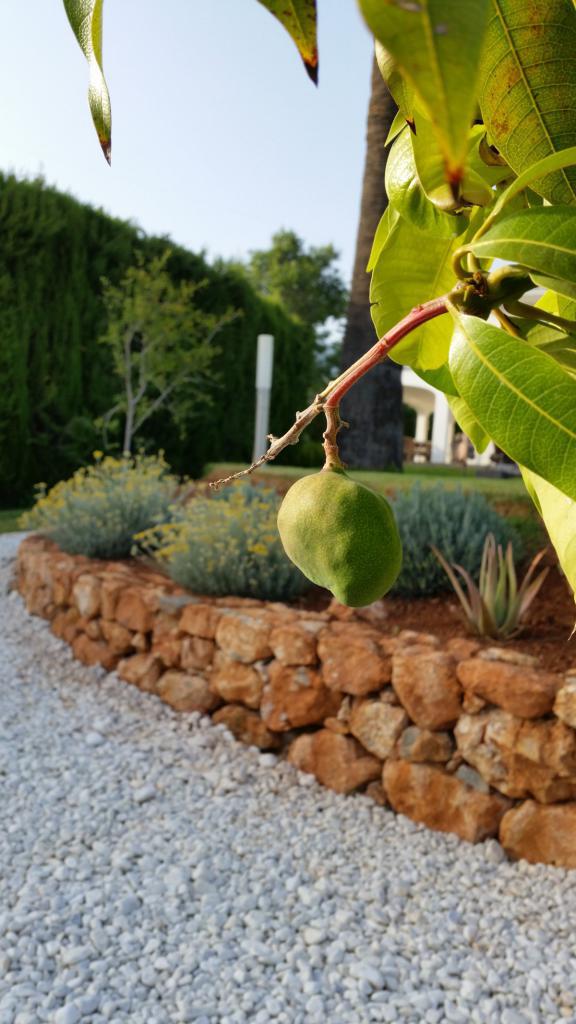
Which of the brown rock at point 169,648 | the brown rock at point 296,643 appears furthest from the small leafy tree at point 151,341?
the brown rock at point 296,643

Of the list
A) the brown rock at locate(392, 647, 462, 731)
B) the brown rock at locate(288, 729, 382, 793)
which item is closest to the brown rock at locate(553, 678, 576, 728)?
the brown rock at locate(392, 647, 462, 731)

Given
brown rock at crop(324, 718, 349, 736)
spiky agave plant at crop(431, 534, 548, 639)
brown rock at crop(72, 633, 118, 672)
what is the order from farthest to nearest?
brown rock at crop(72, 633, 118, 672) → spiky agave plant at crop(431, 534, 548, 639) → brown rock at crop(324, 718, 349, 736)

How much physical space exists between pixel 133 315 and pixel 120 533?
427 cm

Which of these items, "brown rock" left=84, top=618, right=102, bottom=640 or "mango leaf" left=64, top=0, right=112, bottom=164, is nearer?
"mango leaf" left=64, top=0, right=112, bottom=164

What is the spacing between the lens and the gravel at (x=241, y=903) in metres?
2.09

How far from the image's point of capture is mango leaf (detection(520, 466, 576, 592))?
1.44 feet

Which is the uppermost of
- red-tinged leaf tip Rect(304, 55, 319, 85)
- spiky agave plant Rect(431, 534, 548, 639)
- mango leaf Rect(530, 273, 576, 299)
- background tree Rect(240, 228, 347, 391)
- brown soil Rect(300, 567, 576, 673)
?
background tree Rect(240, 228, 347, 391)

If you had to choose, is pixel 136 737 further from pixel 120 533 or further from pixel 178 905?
pixel 120 533

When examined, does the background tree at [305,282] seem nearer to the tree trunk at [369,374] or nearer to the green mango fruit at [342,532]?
the tree trunk at [369,374]

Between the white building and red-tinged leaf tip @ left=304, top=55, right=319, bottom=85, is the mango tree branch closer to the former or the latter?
red-tinged leaf tip @ left=304, top=55, right=319, bottom=85

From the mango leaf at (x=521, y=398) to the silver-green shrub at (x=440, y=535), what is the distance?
3.52 metres

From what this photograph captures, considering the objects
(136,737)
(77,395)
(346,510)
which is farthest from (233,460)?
(346,510)

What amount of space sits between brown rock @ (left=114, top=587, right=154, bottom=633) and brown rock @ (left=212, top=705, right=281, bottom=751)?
632mm

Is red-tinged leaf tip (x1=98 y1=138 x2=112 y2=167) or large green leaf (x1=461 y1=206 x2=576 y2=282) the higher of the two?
red-tinged leaf tip (x1=98 y1=138 x2=112 y2=167)
